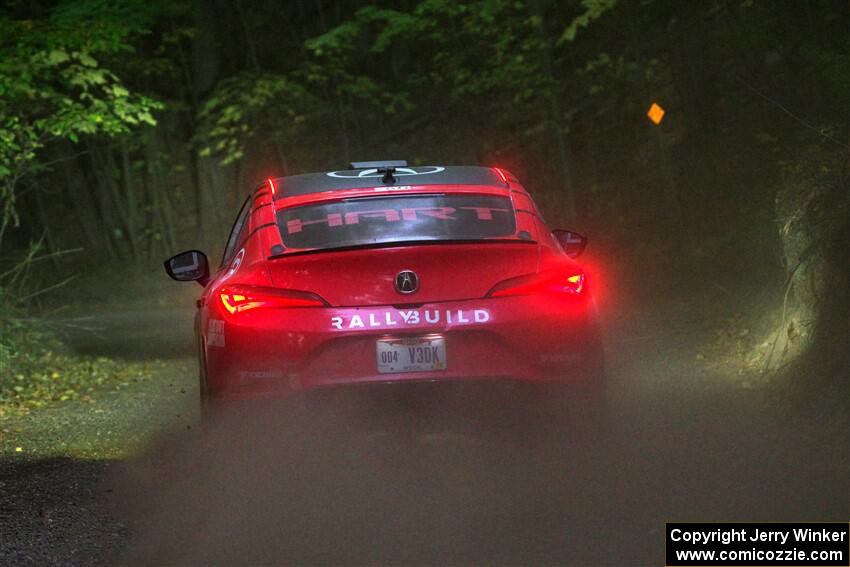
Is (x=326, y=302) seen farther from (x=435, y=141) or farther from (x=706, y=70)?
(x=435, y=141)

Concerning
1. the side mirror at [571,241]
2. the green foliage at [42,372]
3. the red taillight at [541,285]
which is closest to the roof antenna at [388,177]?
the side mirror at [571,241]

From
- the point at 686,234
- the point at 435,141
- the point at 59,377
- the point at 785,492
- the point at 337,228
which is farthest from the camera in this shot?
the point at 435,141

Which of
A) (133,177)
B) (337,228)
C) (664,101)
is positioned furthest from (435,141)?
(337,228)

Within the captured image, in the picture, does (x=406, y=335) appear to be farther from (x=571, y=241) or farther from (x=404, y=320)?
(x=571, y=241)

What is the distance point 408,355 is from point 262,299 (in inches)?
32.3

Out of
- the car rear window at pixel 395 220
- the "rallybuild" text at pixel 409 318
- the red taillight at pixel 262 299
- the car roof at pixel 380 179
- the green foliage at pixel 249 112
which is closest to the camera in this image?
the "rallybuild" text at pixel 409 318

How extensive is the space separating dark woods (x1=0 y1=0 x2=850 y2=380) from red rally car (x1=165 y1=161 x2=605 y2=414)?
344cm

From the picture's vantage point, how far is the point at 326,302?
698 centimetres

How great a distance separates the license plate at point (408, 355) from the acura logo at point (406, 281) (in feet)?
0.81

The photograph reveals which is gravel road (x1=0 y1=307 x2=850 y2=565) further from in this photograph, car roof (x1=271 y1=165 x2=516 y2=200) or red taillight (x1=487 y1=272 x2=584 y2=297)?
car roof (x1=271 y1=165 x2=516 y2=200)

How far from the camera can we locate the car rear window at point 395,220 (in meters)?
7.39

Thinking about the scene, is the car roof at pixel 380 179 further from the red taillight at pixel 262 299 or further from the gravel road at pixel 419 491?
the gravel road at pixel 419 491

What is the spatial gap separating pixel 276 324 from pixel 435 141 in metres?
24.5

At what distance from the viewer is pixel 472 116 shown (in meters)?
30.6
